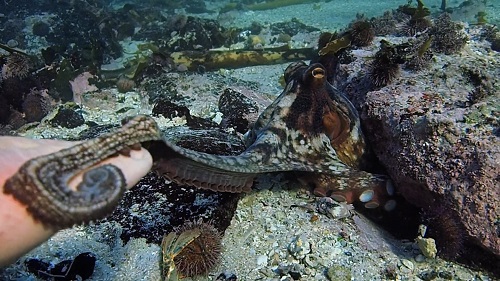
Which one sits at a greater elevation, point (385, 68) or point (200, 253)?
point (385, 68)

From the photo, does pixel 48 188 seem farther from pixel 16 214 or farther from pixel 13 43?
pixel 13 43

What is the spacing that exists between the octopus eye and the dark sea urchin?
6.67 feet

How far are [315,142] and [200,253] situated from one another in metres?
1.79

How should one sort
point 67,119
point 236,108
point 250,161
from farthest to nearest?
point 67,119, point 236,108, point 250,161

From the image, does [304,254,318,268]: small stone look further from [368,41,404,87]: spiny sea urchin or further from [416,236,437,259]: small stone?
[368,41,404,87]: spiny sea urchin

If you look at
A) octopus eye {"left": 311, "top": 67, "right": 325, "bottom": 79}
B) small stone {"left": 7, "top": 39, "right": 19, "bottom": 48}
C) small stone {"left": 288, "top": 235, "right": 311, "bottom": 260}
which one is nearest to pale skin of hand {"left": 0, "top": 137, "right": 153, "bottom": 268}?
small stone {"left": 288, "top": 235, "right": 311, "bottom": 260}

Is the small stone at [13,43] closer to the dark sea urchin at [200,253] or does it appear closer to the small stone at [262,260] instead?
the dark sea urchin at [200,253]

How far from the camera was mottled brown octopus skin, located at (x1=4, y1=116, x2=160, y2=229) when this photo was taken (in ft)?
6.39

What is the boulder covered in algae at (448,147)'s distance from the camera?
3.62m

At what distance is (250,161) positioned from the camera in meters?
3.73

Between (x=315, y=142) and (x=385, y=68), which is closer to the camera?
(x=315, y=142)

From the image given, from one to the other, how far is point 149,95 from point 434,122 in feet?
17.9

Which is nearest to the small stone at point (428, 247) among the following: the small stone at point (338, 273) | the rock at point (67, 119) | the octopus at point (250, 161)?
the octopus at point (250, 161)

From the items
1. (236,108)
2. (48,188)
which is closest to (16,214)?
(48,188)
